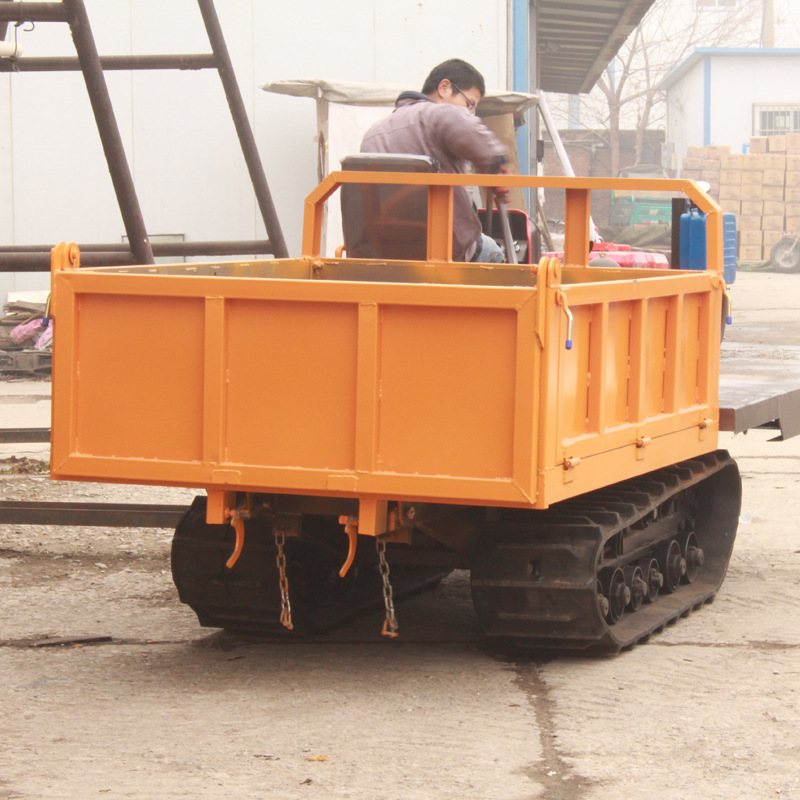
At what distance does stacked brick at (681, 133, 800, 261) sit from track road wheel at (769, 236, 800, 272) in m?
2.01

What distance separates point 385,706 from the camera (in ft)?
13.1

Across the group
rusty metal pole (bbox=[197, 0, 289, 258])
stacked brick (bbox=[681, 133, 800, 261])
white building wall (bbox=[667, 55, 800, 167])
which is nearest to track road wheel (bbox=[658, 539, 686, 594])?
rusty metal pole (bbox=[197, 0, 289, 258])

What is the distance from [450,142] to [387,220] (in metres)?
0.45

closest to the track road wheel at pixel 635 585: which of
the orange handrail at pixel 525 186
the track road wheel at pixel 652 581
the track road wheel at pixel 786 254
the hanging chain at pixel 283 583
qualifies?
the track road wheel at pixel 652 581

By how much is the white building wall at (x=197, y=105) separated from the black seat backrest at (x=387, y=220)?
7373mm

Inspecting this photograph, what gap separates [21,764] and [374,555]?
1752 mm

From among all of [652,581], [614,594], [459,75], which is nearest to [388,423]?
[614,594]

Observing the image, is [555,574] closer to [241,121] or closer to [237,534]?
[237,534]

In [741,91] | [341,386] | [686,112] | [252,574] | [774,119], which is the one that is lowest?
[252,574]

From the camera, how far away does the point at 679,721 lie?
3.86 metres

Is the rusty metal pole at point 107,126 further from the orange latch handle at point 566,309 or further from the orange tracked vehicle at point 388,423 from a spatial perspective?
the orange latch handle at point 566,309

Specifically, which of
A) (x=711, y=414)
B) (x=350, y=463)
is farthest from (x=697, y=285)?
(x=350, y=463)

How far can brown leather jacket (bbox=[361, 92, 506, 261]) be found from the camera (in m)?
5.77

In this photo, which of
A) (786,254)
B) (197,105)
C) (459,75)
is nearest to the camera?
(459,75)
